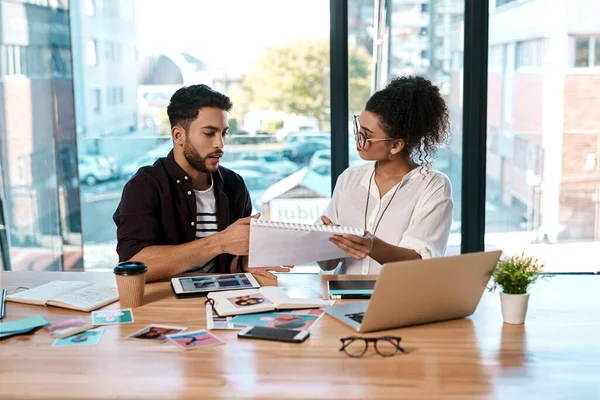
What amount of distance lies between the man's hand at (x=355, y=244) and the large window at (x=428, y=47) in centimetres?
154

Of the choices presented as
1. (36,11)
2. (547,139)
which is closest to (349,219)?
(547,139)

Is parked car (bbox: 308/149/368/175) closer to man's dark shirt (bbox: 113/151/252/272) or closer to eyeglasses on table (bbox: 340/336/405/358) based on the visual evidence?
man's dark shirt (bbox: 113/151/252/272)

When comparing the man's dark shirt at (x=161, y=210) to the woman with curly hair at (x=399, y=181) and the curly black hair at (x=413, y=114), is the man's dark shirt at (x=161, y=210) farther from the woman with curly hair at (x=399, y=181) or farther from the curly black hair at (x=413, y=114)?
the curly black hair at (x=413, y=114)

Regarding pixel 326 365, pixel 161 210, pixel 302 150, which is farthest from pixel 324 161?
pixel 326 365

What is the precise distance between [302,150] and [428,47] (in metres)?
0.81

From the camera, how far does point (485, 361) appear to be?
169 cm

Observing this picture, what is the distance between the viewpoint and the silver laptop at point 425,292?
1765 millimetres

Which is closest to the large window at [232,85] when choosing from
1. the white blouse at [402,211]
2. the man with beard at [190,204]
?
the man with beard at [190,204]

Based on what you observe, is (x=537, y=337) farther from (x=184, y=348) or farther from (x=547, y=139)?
Answer: (x=547, y=139)

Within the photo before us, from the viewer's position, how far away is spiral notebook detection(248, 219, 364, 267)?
220 cm

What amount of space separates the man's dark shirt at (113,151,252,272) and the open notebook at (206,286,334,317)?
0.47 metres

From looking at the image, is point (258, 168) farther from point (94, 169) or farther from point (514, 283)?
point (514, 283)

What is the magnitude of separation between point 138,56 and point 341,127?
1.10 meters

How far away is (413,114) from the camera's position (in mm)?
2758
